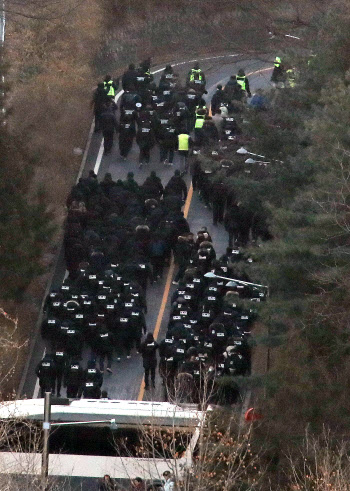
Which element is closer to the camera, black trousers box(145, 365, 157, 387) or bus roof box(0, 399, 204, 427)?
bus roof box(0, 399, 204, 427)

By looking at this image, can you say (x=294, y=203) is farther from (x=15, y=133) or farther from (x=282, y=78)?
(x=282, y=78)

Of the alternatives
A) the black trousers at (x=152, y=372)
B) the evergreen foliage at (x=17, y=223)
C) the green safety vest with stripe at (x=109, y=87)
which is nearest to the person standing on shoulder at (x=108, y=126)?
the green safety vest with stripe at (x=109, y=87)

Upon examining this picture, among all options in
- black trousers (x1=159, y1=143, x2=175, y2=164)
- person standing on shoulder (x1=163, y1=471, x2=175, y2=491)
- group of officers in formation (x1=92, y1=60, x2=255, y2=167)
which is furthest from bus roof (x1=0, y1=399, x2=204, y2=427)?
black trousers (x1=159, y1=143, x2=175, y2=164)

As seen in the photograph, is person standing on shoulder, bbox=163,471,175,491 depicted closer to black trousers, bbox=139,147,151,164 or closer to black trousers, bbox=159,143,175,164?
black trousers, bbox=159,143,175,164

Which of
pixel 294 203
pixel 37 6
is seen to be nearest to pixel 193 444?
pixel 294 203

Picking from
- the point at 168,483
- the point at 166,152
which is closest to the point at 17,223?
the point at 166,152

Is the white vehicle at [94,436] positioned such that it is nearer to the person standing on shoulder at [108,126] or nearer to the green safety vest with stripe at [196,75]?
the person standing on shoulder at [108,126]

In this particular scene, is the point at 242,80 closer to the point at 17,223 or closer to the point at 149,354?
the point at 17,223

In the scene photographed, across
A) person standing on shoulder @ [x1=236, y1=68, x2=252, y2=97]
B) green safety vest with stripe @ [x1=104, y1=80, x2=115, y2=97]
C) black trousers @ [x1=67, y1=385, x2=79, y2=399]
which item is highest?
person standing on shoulder @ [x1=236, y1=68, x2=252, y2=97]

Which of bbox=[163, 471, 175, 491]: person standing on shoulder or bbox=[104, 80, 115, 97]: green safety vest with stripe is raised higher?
bbox=[104, 80, 115, 97]: green safety vest with stripe
